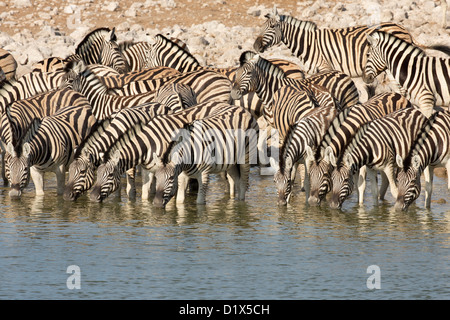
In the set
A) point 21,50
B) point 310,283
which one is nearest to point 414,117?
point 310,283

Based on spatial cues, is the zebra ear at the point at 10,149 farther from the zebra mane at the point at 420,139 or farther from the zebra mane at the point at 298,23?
the zebra mane at the point at 298,23

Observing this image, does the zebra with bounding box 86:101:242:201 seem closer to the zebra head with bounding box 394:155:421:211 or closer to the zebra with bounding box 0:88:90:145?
the zebra with bounding box 0:88:90:145

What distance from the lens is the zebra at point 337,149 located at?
15.0 meters

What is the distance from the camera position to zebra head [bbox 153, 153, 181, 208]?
14812mm

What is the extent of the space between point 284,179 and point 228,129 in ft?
4.30

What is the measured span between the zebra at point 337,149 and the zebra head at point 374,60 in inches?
71.1

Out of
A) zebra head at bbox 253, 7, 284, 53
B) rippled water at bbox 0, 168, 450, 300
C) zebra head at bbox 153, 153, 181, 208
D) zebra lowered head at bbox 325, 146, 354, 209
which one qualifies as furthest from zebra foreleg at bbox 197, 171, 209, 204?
zebra head at bbox 253, 7, 284, 53

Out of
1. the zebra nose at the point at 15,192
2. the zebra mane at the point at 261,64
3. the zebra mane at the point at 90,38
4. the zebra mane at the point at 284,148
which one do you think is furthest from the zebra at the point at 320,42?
the zebra nose at the point at 15,192

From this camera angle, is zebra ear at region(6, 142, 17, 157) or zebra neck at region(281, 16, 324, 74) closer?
zebra ear at region(6, 142, 17, 157)

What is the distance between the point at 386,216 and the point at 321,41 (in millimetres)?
7855

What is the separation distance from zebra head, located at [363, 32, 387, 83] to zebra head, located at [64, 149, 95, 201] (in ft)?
19.4
